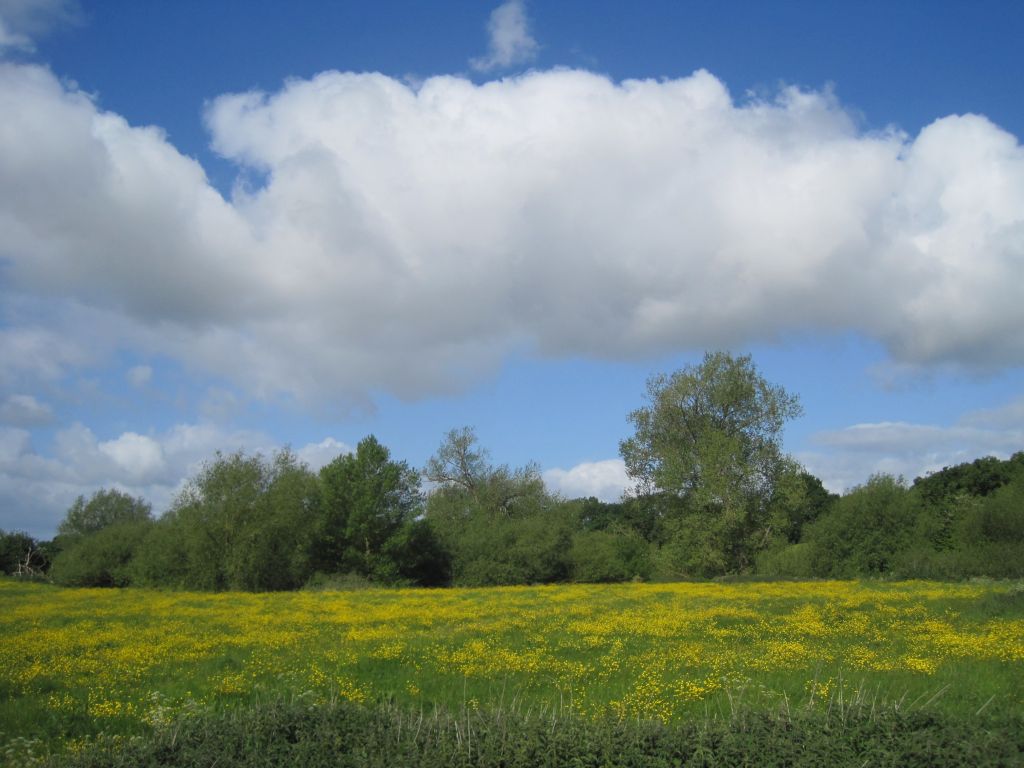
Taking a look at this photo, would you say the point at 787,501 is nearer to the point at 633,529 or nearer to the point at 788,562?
the point at 788,562

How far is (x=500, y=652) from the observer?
17453mm

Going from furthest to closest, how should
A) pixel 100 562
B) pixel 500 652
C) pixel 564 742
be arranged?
1. pixel 100 562
2. pixel 500 652
3. pixel 564 742

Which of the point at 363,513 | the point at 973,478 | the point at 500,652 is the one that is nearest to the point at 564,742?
the point at 500,652

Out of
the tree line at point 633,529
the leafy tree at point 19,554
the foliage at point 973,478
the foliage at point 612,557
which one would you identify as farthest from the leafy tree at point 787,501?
the leafy tree at point 19,554

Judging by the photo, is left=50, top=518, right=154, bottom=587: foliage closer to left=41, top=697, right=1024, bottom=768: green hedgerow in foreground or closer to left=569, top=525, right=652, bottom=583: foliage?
left=569, top=525, right=652, bottom=583: foliage

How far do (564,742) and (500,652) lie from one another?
10.1m

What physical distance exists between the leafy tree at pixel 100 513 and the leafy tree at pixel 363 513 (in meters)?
38.1

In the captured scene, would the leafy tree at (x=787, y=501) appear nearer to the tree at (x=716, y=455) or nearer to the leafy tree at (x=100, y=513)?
the tree at (x=716, y=455)

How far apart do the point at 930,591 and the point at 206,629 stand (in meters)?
29.5

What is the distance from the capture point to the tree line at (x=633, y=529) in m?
48.9

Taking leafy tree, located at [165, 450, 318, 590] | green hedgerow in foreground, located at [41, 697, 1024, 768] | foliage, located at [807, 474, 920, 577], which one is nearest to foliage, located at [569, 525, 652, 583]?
foliage, located at [807, 474, 920, 577]

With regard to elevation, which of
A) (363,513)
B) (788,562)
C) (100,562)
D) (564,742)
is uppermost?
(363,513)

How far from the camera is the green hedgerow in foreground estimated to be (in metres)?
7.45

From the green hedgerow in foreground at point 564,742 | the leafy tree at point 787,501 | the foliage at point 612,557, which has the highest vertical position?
the leafy tree at point 787,501
